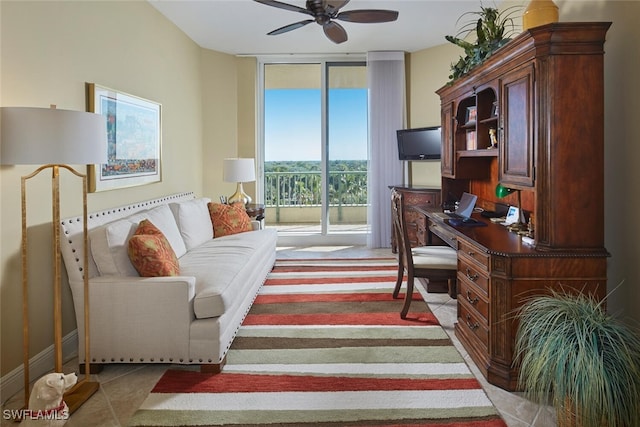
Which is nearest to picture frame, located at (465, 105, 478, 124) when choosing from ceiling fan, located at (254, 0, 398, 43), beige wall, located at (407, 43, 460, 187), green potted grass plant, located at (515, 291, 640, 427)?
ceiling fan, located at (254, 0, 398, 43)

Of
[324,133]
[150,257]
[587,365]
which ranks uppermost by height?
[324,133]

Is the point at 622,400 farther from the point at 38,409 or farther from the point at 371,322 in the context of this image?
the point at 38,409

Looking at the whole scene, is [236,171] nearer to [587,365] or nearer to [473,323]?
[473,323]

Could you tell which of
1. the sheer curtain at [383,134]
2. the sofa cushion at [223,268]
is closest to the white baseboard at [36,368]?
the sofa cushion at [223,268]

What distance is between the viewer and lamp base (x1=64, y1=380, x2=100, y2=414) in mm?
2309

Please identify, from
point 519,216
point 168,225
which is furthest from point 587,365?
point 168,225

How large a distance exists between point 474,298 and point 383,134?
4231 mm

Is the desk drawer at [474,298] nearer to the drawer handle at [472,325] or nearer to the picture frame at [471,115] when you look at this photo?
the drawer handle at [472,325]

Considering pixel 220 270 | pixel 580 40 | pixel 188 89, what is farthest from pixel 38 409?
pixel 188 89

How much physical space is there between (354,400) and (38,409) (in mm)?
1436

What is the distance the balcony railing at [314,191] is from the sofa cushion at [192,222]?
2712mm

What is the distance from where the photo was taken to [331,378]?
2639 mm

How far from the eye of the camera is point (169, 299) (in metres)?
2.70

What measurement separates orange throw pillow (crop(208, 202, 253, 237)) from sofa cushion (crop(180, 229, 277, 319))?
14 cm
